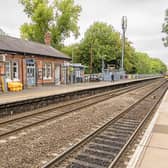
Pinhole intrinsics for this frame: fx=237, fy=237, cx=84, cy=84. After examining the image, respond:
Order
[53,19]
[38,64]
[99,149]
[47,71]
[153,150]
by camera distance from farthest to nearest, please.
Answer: [53,19], [47,71], [38,64], [99,149], [153,150]

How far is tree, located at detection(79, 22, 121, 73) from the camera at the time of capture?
55.2 meters

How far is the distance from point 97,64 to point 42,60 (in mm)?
30826

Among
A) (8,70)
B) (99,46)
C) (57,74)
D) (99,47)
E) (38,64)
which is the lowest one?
(57,74)

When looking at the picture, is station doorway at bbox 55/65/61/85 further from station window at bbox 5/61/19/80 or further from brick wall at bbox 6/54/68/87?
station window at bbox 5/61/19/80

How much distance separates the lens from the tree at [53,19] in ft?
148

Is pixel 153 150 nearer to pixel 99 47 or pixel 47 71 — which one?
pixel 47 71

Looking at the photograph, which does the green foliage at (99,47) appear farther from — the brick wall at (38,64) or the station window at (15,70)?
the station window at (15,70)

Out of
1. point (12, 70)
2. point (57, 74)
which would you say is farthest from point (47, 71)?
point (12, 70)

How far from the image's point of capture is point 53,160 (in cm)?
523

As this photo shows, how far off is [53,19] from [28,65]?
25221 mm

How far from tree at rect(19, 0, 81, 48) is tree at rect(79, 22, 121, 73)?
377 inches

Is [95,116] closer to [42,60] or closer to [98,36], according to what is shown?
[42,60]

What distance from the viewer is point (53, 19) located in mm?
46312

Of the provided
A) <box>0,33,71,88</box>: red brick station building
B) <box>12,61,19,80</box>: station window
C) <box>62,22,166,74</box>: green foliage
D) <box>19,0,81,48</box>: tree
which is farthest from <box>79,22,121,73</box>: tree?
<box>12,61,19,80</box>: station window
